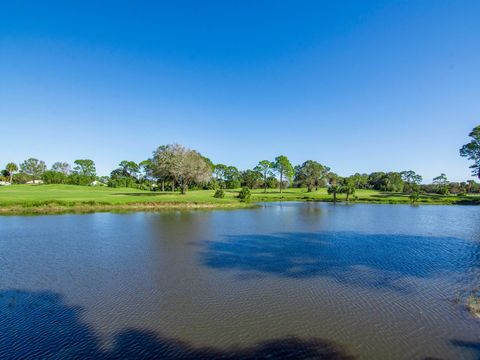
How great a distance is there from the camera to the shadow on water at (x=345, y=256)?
15703 mm

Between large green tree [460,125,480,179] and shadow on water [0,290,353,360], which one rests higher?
large green tree [460,125,480,179]

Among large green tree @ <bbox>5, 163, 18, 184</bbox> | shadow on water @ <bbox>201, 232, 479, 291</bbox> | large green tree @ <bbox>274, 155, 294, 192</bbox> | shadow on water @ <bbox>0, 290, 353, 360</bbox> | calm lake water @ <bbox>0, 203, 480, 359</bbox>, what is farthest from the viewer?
large green tree @ <bbox>5, 163, 18, 184</bbox>

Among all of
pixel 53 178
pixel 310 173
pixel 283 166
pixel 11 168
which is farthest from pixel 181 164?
pixel 11 168

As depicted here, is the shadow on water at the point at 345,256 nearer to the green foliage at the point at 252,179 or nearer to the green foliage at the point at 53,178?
the green foliage at the point at 252,179

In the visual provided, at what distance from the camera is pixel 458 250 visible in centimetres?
2180

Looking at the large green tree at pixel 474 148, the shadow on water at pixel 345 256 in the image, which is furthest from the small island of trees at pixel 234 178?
the shadow on water at pixel 345 256


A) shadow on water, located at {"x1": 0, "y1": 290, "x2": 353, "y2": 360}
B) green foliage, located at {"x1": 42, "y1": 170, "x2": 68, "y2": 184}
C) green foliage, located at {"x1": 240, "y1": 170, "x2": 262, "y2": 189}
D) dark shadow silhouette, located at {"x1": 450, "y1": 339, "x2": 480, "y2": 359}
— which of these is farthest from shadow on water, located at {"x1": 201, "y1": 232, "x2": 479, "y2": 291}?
green foliage, located at {"x1": 42, "y1": 170, "x2": 68, "y2": 184}

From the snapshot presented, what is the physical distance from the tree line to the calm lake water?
48.9 m

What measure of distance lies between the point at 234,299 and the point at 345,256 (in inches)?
441

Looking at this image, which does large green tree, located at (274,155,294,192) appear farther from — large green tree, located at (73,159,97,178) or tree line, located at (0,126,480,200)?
large green tree, located at (73,159,97,178)

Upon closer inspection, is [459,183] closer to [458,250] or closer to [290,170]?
[290,170]

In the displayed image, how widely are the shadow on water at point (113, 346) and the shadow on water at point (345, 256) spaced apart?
265 inches

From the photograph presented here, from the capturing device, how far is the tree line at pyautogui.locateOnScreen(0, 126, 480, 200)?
7250 centimetres

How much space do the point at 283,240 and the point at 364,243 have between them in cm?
740
